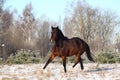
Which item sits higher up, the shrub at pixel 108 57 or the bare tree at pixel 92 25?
the bare tree at pixel 92 25

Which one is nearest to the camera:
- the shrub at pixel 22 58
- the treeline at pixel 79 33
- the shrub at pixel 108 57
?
the shrub at pixel 108 57

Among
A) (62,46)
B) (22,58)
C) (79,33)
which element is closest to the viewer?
(62,46)

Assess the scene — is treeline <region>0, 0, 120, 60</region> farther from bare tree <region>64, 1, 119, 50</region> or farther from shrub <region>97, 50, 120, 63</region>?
shrub <region>97, 50, 120, 63</region>

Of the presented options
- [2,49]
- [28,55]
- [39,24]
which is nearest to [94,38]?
[2,49]

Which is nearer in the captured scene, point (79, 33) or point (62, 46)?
point (62, 46)

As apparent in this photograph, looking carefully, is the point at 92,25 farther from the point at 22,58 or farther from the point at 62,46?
the point at 62,46

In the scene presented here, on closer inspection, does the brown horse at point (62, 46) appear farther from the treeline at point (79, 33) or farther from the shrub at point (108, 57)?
the treeline at point (79, 33)

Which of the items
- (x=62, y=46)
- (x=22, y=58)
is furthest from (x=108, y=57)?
(x=62, y=46)

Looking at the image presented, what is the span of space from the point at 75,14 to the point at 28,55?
66.4 ft

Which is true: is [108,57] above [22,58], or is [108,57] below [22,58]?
below

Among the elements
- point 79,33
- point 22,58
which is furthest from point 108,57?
point 79,33

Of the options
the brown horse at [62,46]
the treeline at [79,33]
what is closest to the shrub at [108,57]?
the brown horse at [62,46]

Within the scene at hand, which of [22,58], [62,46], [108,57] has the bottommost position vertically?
[108,57]

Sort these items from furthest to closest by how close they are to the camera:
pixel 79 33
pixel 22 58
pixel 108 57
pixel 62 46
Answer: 1. pixel 79 33
2. pixel 22 58
3. pixel 108 57
4. pixel 62 46
